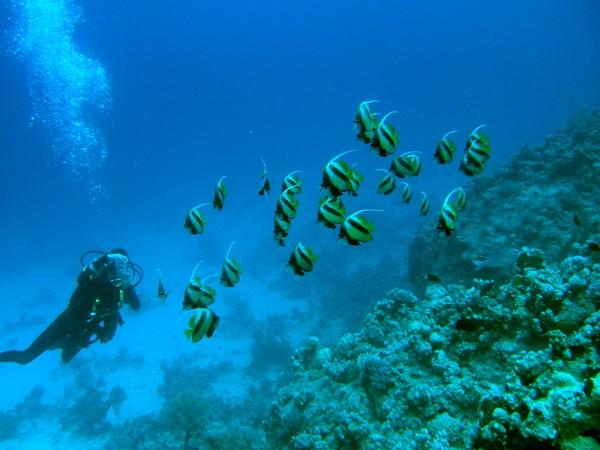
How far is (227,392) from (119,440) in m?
3.37

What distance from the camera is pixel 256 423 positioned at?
24.4 feet

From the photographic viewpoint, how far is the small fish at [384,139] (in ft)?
11.7

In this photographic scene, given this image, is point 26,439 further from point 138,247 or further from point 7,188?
point 7,188

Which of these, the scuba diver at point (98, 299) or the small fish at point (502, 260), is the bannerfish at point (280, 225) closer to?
the small fish at point (502, 260)

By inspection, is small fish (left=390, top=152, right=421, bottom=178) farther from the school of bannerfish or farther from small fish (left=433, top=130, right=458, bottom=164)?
small fish (left=433, top=130, right=458, bottom=164)

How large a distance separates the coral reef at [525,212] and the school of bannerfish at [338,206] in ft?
11.0

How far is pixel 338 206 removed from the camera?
347 centimetres

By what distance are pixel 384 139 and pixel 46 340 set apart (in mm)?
9768

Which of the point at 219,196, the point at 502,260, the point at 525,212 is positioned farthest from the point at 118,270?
the point at 525,212

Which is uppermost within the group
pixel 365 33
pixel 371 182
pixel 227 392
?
pixel 365 33

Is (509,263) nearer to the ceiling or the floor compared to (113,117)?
nearer to the floor

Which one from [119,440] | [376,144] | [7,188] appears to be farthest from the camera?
[7,188]

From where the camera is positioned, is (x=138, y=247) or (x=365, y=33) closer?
(x=138, y=247)

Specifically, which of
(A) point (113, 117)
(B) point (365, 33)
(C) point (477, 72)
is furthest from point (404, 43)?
(A) point (113, 117)
